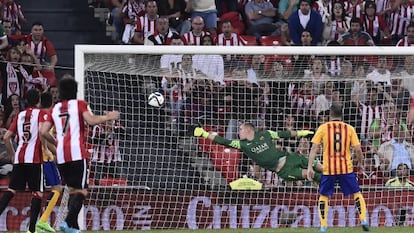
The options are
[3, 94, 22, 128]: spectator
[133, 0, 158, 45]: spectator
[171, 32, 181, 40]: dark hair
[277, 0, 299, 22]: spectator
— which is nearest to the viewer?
[3, 94, 22, 128]: spectator

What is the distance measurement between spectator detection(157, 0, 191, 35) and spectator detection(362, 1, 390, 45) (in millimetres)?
3053

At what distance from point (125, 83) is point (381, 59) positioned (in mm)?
3617

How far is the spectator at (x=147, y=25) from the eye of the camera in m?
19.7

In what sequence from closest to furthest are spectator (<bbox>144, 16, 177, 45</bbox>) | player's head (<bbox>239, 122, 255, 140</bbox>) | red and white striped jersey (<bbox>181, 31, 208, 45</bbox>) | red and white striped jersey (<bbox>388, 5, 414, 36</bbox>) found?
player's head (<bbox>239, 122, 255, 140</bbox>)
spectator (<bbox>144, 16, 177, 45</bbox>)
red and white striped jersey (<bbox>181, 31, 208, 45</bbox>)
red and white striped jersey (<bbox>388, 5, 414, 36</bbox>)

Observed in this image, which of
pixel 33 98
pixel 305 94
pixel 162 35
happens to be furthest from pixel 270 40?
pixel 33 98

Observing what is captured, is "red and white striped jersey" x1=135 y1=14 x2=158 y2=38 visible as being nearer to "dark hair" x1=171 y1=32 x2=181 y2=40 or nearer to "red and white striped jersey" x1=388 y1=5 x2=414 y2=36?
"dark hair" x1=171 y1=32 x2=181 y2=40

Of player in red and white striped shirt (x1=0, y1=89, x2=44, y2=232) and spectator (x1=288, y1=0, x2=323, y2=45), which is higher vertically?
spectator (x1=288, y1=0, x2=323, y2=45)

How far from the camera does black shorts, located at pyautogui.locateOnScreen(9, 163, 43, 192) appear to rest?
1455 cm

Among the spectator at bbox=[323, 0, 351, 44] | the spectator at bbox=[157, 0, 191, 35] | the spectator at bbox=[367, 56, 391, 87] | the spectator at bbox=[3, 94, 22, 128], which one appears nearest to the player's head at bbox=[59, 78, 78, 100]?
the spectator at bbox=[3, 94, 22, 128]

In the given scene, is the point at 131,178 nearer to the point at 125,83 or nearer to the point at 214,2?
the point at 125,83

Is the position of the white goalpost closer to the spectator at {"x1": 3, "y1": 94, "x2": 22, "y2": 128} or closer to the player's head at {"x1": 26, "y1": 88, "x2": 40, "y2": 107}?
the spectator at {"x1": 3, "y1": 94, "x2": 22, "y2": 128}

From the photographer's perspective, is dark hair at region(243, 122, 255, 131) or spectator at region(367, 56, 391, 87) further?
dark hair at region(243, 122, 255, 131)

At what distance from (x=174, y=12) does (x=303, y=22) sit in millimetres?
2276

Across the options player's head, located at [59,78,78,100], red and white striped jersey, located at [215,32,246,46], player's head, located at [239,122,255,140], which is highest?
red and white striped jersey, located at [215,32,246,46]
